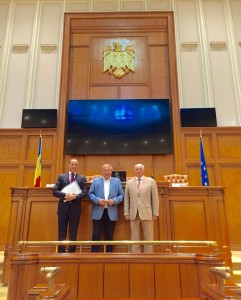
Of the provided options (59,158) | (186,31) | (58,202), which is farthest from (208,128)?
(58,202)

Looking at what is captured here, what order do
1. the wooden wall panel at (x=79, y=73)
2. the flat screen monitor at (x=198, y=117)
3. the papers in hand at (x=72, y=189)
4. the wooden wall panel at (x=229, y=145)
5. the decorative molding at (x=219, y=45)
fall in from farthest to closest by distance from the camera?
the decorative molding at (x=219, y=45)
the wooden wall panel at (x=79, y=73)
the flat screen monitor at (x=198, y=117)
the wooden wall panel at (x=229, y=145)
the papers in hand at (x=72, y=189)

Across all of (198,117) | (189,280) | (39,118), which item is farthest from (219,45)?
(189,280)

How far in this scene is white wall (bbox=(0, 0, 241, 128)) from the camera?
6.13 metres

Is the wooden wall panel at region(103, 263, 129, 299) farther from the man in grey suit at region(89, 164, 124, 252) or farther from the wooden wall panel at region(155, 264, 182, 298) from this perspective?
the man in grey suit at region(89, 164, 124, 252)

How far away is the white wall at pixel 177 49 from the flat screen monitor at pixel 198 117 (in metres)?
0.17

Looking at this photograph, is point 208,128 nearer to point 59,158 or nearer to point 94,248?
point 59,158

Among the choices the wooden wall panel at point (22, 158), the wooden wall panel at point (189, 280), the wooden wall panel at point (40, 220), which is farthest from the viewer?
the wooden wall panel at point (22, 158)

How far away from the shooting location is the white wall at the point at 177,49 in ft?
20.1

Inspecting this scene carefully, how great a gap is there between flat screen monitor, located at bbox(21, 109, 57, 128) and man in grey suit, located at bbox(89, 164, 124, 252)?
10.0 feet

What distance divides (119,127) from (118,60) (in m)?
1.74

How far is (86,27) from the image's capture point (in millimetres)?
6754

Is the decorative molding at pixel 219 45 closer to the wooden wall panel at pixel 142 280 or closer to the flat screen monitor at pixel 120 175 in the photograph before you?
the flat screen monitor at pixel 120 175

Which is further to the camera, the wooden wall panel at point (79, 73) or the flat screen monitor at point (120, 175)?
the wooden wall panel at point (79, 73)

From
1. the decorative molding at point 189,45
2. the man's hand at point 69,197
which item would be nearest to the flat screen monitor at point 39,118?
the man's hand at point 69,197
